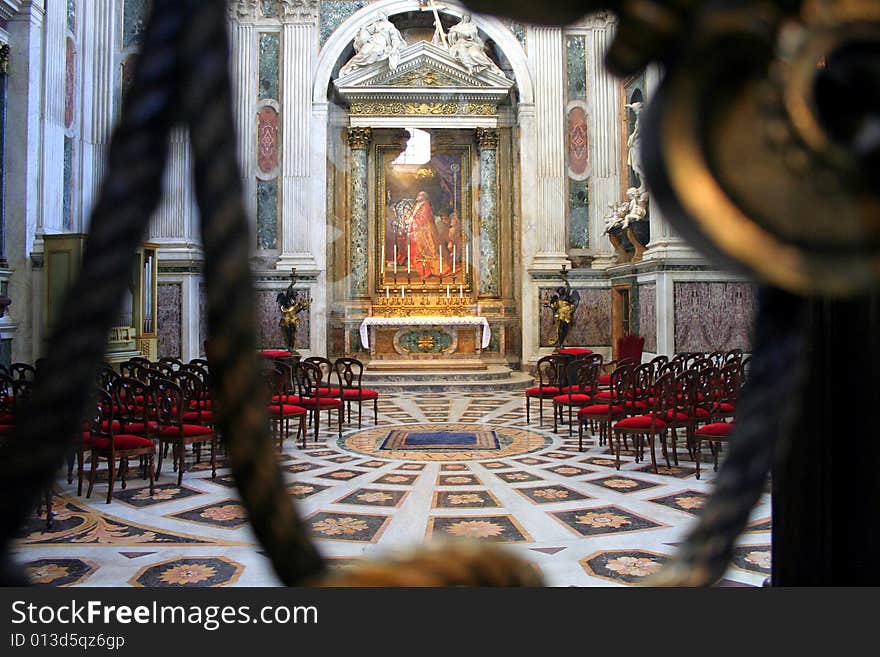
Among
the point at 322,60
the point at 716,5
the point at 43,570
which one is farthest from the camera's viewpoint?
the point at 322,60

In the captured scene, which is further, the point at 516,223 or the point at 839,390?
the point at 516,223

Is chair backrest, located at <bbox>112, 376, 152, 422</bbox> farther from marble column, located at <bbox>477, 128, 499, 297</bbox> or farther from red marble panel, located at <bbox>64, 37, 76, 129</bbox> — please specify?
marble column, located at <bbox>477, 128, 499, 297</bbox>

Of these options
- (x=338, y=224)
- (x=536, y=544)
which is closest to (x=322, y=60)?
(x=338, y=224)

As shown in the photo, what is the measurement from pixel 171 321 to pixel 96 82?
451cm

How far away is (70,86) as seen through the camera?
1073 centimetres

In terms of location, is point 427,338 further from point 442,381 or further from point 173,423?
point 173,423

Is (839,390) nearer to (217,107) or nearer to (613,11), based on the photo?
(613,11)

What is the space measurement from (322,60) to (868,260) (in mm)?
15209

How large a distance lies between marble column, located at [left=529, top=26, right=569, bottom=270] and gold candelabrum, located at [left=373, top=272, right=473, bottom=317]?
1886 mm

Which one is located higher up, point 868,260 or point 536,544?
point 868,260

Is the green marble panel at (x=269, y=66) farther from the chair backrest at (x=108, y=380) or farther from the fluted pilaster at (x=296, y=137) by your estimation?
the chair backrest at (x=108, y=380)

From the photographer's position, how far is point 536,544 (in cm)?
355

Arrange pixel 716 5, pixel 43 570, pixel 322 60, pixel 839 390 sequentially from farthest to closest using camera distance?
1. pixel 322 60
2. pixel 43 570
3. pixel 839 390
4. pixel 716 5

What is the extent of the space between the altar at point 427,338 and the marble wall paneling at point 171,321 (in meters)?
3.54
